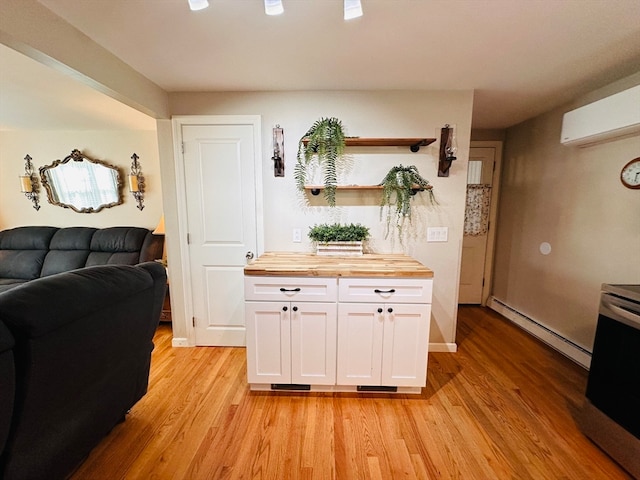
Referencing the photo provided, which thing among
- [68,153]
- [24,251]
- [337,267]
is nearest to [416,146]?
[337,267]

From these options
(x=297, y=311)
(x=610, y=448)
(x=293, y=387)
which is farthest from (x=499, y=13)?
(x=293, y=387)

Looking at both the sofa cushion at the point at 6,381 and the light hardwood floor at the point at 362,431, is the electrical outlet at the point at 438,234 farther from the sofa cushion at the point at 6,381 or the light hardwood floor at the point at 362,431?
the sofa cushion at the point at 6,381

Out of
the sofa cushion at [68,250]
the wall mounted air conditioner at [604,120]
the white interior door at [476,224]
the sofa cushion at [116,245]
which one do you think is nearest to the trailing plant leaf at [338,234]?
the wall mounted air conditioner at [604,120]

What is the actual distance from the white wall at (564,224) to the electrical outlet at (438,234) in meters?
1.20

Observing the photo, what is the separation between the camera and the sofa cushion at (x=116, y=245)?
3184mm

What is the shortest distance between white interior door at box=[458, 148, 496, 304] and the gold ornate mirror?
4.75m

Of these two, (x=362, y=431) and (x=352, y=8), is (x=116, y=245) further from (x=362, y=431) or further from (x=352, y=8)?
(x=352, y=8)

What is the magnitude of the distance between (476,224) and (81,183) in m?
5.42

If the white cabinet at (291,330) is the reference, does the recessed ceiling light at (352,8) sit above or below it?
above

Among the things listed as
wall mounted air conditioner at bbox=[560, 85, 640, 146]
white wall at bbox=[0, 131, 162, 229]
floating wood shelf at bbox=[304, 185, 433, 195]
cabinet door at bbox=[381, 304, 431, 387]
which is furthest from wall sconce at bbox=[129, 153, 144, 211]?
wall mounted air conditioner at bbox=[560, 85, 640, 146]

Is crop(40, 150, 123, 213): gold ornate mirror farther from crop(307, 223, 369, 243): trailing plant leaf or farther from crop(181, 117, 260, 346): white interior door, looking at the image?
crop(307, 223, 369, 243): trailing plant leaf

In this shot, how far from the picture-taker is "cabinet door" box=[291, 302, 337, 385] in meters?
1.80

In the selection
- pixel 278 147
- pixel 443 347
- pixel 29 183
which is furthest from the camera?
pixel 29 183

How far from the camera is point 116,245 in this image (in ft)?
10.7
